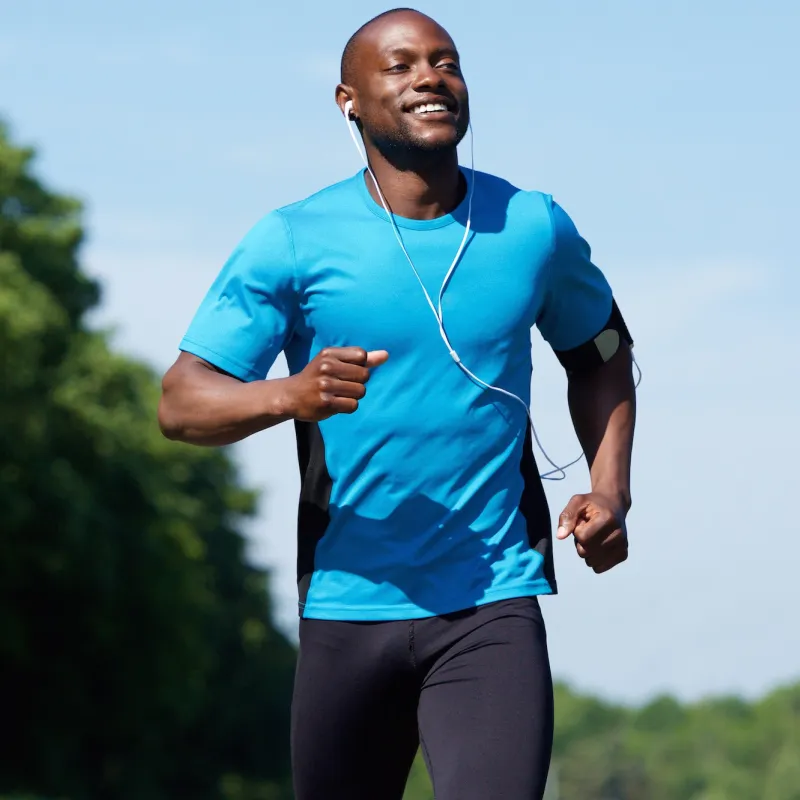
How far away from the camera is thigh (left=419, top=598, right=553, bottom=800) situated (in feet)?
16.1

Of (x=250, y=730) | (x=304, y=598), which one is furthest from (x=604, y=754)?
(x=304, y=598)

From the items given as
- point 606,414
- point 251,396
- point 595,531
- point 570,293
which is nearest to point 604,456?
point 606,414

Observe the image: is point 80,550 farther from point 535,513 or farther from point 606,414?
point 535,513

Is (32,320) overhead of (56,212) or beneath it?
beneath

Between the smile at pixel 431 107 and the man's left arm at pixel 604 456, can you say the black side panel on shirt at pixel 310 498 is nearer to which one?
the man's left arm at pixel 604 456

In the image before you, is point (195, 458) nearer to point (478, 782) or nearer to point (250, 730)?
point (250, 730)

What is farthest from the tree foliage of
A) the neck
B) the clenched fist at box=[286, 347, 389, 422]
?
the clenched fist at box=[286, 347, 389, 422]

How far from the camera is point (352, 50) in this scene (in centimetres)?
539

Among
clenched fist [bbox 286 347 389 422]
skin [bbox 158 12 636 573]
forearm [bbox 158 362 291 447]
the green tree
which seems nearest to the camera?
clenched fist [bbox 286 347 389 422]

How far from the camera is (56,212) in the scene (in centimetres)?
4278

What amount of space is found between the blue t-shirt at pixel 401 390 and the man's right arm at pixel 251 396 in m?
0.10

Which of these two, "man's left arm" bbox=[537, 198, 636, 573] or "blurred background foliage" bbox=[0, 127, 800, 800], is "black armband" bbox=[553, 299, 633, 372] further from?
"blurred background foliage" bbox=[0, 127, 800, 800]

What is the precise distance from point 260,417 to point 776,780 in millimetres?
133270

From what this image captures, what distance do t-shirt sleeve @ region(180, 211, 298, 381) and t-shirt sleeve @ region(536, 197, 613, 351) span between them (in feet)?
2.30
